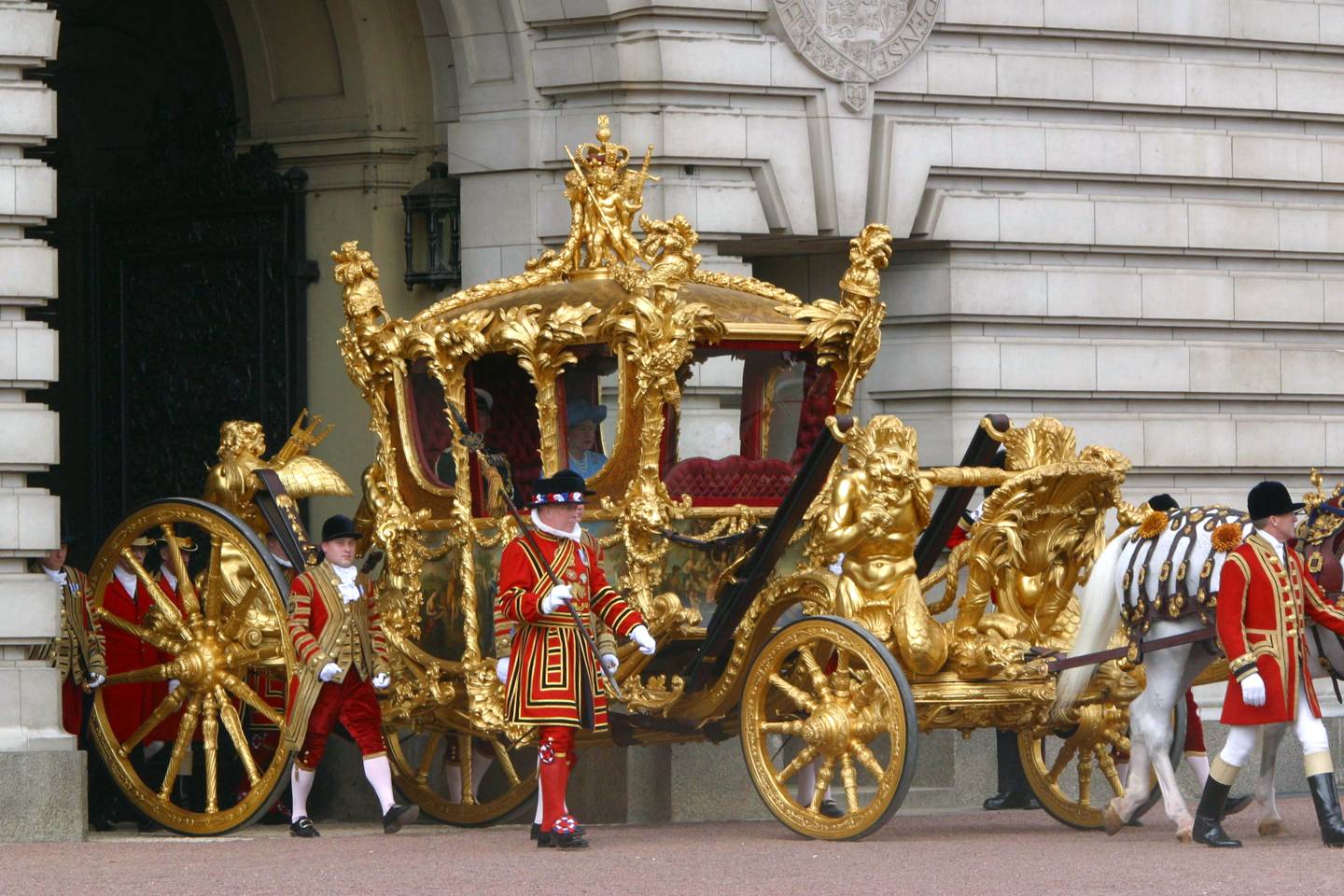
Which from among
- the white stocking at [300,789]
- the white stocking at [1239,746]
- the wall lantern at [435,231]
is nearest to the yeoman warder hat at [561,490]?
the white stocking at [300,789]

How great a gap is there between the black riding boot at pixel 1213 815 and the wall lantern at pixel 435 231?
557cm

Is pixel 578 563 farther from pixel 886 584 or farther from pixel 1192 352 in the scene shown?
pixel 1192 352

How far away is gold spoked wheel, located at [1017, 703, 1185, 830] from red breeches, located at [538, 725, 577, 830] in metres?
1.93

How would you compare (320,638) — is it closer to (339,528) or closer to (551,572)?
(339,528)

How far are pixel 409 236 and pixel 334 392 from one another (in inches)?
39.9

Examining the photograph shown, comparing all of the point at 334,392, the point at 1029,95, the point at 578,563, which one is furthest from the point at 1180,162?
the point at 578,563

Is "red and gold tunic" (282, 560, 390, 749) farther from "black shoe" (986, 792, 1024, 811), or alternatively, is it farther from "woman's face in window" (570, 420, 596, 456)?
"black shoe" (986, 792, 1024, 811)

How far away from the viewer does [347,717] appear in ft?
44.8

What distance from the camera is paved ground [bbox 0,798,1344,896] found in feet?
36.3

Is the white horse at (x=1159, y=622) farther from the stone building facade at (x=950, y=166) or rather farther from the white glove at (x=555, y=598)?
the stone building facade at (x=950, y=166)

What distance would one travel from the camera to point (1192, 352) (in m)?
17.3

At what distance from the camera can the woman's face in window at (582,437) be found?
13.4 meters

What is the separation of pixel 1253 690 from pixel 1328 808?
54 centimetres

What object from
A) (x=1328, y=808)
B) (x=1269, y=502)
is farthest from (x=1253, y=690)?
(x=1269, y=502)
